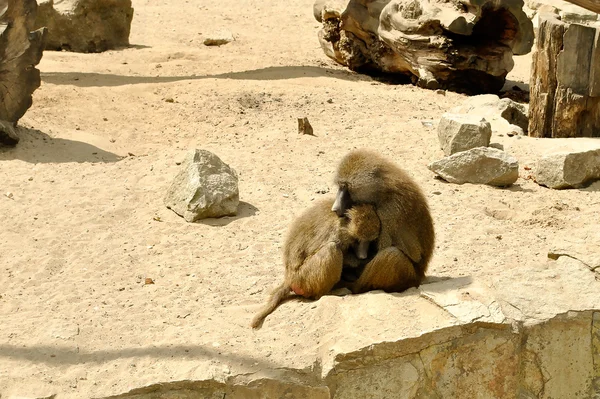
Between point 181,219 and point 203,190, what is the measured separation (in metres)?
0.33

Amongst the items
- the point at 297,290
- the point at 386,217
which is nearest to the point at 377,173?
the point at 386,217

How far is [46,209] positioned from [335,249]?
134 inches

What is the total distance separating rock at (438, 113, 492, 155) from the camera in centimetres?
822

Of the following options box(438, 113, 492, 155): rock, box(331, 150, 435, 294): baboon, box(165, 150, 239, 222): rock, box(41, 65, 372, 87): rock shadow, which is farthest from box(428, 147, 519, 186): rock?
box(41, 65, 372, 87): rock shadow

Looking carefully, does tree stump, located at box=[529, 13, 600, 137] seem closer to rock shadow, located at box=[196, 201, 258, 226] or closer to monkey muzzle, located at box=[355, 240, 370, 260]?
rock shadow, located at box=[196, 201, 258, 226]

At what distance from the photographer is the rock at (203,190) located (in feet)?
24.0

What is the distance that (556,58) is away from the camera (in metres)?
8.56

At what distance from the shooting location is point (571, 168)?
7.84 m

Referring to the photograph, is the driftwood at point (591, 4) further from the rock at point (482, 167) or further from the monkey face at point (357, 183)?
the monkey face at point (357, 183)

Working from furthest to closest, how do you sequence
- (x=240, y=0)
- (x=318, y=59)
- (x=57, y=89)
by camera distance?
(x=240, y=0)
(x=318, y=59)
(x=57, y=89)

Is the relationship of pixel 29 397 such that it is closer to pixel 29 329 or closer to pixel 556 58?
pixel 29 329

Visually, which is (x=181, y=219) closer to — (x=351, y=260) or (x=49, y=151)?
(x=49, y=151)

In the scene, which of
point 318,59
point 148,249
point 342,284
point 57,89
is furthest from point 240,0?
point 342,284

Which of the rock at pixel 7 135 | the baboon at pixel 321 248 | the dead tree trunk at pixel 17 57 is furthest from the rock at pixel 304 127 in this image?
the baboon at pixel 321 248
